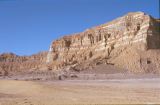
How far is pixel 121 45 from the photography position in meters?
96.9

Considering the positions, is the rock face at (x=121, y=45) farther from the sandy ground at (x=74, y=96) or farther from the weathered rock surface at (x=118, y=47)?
the sandy ground at (x=74, y=96)

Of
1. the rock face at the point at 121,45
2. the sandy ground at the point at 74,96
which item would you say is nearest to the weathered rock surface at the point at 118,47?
the rock face at the point at 121,45

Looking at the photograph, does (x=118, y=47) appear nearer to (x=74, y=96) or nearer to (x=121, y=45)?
(x=121, y=45)

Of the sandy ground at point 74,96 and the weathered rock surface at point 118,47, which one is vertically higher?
the weathered rock surface at point 118,47

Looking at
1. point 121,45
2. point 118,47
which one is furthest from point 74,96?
point 118,47

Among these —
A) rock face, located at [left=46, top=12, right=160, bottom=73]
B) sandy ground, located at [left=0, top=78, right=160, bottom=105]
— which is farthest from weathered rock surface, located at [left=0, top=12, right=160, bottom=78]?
sandy ground, located at [left=0, top=78, right=160, bottom=105]

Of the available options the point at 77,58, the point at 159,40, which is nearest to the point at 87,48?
the point at 77,58

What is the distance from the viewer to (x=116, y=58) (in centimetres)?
9231

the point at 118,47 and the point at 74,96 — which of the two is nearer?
the point at 74,96

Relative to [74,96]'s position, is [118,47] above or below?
above

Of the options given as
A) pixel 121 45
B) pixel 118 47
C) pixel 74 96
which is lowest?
pixel 74 96

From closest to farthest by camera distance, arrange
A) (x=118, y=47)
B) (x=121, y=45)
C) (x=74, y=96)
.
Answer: (x=74, y=96) < (x=121, y=45) < (x=118, y=47)

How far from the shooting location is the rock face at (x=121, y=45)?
82.3m

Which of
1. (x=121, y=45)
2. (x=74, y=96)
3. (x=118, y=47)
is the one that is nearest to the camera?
(x=74, y=96)
